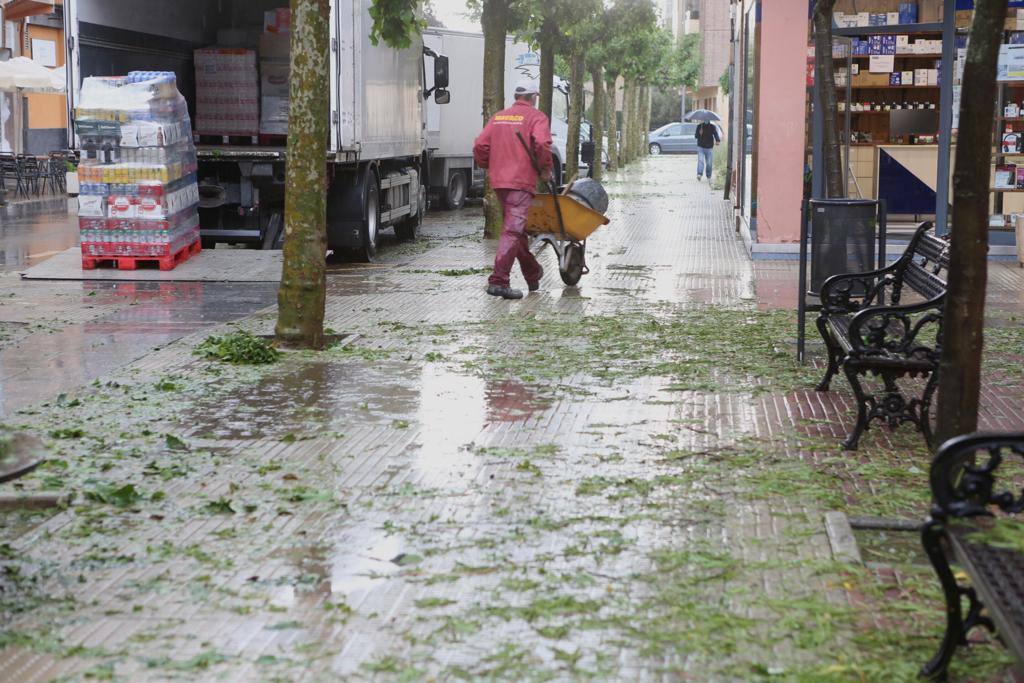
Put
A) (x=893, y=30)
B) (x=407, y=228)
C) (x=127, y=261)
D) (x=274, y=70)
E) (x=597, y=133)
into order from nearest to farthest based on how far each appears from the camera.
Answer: (x=127, y=261) < (x=893, y=30) < (x=274, y=70) < (x=407, y=228) < (x=597, y=133)

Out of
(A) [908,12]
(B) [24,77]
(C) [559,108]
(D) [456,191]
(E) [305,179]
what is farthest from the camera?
(C) [559,108]

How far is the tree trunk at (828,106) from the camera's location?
10914 mm

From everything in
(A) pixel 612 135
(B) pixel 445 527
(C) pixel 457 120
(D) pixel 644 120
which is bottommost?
(B) pixel 445 527

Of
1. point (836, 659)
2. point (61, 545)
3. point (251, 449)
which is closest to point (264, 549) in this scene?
point (61, 545)

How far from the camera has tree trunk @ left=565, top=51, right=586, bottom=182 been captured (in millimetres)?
30266

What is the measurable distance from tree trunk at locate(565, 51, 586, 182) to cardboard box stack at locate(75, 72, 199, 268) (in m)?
16.0

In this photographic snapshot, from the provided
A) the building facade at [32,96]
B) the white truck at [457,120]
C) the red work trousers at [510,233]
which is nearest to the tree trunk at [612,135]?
the building facade at [32,96]

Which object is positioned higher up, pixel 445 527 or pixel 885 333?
pixel 885 333

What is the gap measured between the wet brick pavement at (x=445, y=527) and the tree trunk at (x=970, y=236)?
486 millimetres

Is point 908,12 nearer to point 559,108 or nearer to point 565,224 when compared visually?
point 565,224

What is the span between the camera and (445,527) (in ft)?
18.0

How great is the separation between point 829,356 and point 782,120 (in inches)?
376

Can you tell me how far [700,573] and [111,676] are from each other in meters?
1.95

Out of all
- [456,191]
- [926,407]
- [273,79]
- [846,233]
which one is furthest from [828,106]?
[456,191]
